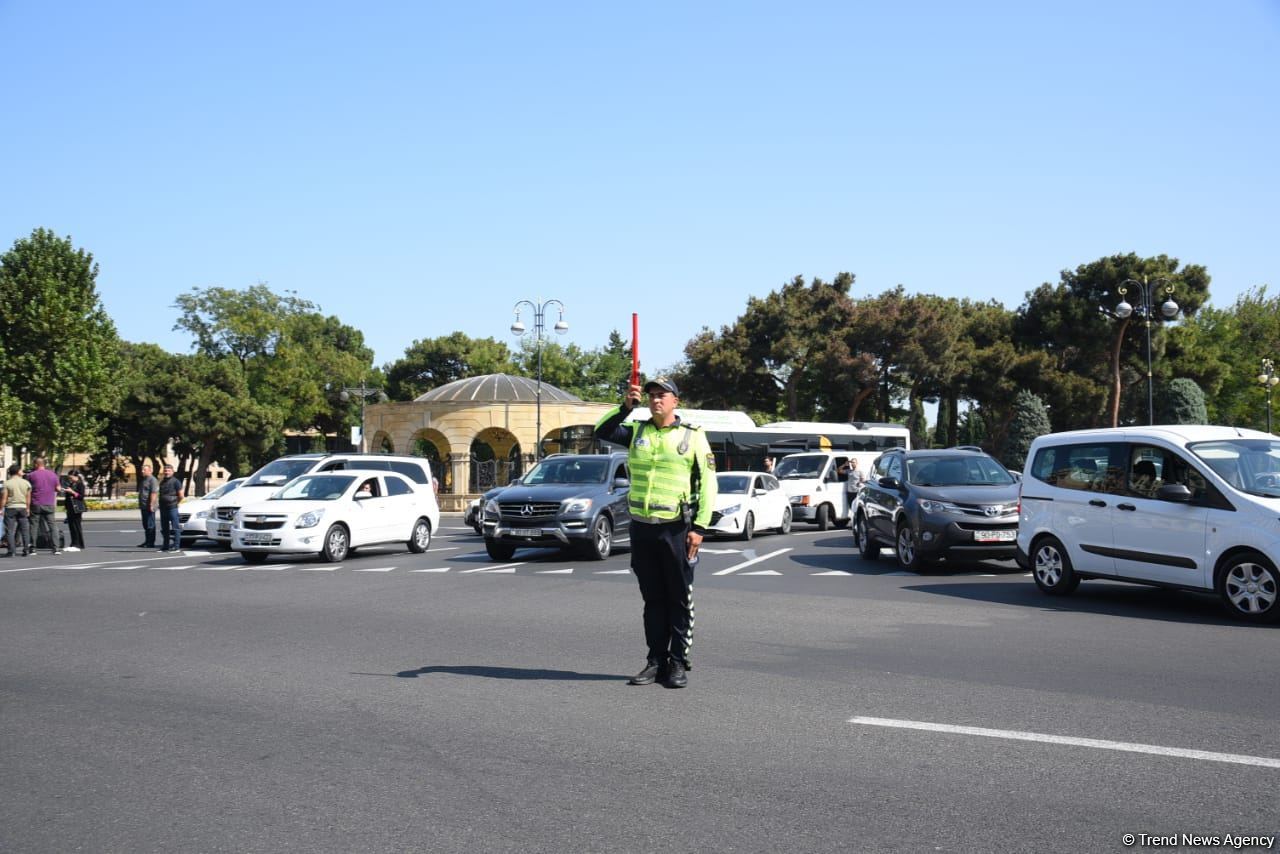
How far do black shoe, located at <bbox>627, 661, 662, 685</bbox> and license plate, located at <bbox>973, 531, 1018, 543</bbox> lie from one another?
29.2 ft

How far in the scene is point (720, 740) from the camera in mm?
5969

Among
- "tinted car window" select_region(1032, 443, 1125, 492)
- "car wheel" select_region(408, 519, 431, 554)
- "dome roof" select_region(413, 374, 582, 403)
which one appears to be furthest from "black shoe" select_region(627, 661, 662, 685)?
"dome roof" select_region(413, 374, 582, 403)

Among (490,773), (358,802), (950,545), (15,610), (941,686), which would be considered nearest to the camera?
(358,802)

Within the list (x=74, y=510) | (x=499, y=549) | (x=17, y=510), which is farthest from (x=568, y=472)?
(x=74, y=510)

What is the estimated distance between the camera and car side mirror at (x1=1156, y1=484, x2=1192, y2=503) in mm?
10914

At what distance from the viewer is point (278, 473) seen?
24422 millimetres

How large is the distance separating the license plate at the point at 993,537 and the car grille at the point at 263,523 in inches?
425

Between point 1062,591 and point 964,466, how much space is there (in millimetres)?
4651

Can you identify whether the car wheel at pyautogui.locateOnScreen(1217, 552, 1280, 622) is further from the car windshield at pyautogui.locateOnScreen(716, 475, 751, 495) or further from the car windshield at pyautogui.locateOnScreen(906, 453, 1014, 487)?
the car windshield at pyautogui.locateOnScreen(716, 475, 751, 495)

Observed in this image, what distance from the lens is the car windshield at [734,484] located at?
23828 millimetres

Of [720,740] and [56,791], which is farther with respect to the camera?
[720,740]

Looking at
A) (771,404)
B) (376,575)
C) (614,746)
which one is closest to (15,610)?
(376,575)

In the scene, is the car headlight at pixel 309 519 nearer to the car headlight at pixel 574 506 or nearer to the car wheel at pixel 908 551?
the car headlight at pixel 574 506

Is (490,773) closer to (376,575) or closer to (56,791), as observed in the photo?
(56,791)
